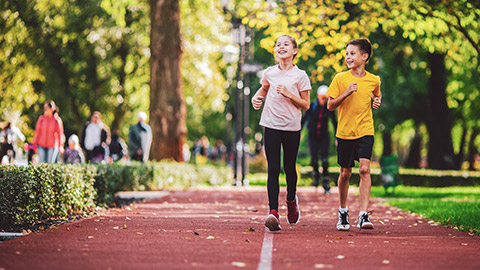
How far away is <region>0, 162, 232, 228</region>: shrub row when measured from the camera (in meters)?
7.85

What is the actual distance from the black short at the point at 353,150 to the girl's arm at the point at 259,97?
1.01 m

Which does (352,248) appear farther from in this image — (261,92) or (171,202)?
(171,202)

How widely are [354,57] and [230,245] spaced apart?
2.82 m

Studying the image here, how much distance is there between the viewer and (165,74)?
21094 mm

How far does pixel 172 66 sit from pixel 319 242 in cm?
1471

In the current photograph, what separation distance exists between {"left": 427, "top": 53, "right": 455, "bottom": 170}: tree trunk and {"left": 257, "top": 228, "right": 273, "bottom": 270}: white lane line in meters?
26.8

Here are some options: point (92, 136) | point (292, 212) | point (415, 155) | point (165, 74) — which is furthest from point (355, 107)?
point (415, 155)

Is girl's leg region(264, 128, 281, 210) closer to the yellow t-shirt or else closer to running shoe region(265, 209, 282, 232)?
running shoe region(265, 209, 282, 232)

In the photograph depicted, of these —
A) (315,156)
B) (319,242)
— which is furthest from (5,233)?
(315,156)

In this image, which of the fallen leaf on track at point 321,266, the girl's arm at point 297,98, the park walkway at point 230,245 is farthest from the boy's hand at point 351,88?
the fallen leaf on track at point 321,266

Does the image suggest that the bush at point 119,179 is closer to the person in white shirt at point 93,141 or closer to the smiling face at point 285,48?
the person in white shirt at point 93,141

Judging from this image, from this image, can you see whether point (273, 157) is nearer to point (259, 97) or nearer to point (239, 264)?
point (259, 97)

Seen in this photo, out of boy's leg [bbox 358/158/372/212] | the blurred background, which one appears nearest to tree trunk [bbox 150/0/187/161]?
the blurred background

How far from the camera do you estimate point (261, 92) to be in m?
8.23
